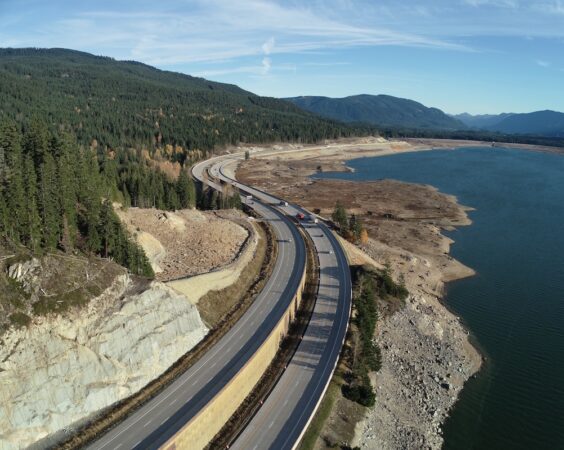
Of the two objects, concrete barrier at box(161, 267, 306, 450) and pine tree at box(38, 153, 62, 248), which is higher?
pine tree at box(38, 153, 62, 248)

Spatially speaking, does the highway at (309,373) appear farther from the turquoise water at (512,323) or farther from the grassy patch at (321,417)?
the turquoise water at (512,323)

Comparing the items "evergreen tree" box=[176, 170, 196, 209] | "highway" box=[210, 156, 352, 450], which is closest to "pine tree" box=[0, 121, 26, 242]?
"highway" box=[210, 156, 352, 450]

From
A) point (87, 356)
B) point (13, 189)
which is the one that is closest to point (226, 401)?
point (87, 356)

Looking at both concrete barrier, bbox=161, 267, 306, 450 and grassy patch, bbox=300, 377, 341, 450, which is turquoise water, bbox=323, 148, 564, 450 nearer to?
grassy patch, bbox=300, 377, 341, 450

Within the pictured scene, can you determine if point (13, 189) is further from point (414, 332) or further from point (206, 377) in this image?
point (414, 332)

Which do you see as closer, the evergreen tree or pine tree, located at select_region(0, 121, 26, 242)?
pine tree, located at select_region(0, 121, 26, 242)

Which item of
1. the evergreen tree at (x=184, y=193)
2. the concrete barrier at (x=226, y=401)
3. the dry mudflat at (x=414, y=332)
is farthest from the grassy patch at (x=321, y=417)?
the evergreen tree at (x=184, y=193)

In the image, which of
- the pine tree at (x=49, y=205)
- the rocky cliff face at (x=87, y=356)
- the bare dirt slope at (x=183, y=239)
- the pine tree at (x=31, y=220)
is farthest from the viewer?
the bare dirt slope at (x=183, y=239)
